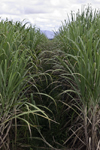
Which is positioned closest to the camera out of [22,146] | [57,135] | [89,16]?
[22,146]

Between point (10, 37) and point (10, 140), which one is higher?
point (10, 37)

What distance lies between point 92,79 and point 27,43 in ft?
4.71

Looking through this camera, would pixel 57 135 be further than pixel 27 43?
No

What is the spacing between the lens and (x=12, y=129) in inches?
66.1

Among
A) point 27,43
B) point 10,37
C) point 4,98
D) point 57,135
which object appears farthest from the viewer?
point 27,43

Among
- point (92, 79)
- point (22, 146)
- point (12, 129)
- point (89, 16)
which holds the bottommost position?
point (22, 146)

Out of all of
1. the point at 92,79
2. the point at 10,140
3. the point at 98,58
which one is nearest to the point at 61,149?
the point at 10,140

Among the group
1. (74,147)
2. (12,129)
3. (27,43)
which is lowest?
(74,147)

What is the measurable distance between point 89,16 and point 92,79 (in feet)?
7.81

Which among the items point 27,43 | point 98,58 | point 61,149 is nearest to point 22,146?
point 61,149

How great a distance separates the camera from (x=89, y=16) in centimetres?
359

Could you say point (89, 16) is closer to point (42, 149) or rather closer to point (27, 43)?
point (27, 43)

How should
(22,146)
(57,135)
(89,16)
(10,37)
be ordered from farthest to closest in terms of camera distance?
(89,16)
(10,37)
(57,135)
(22,146)

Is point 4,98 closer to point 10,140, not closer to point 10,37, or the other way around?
point 10,140
